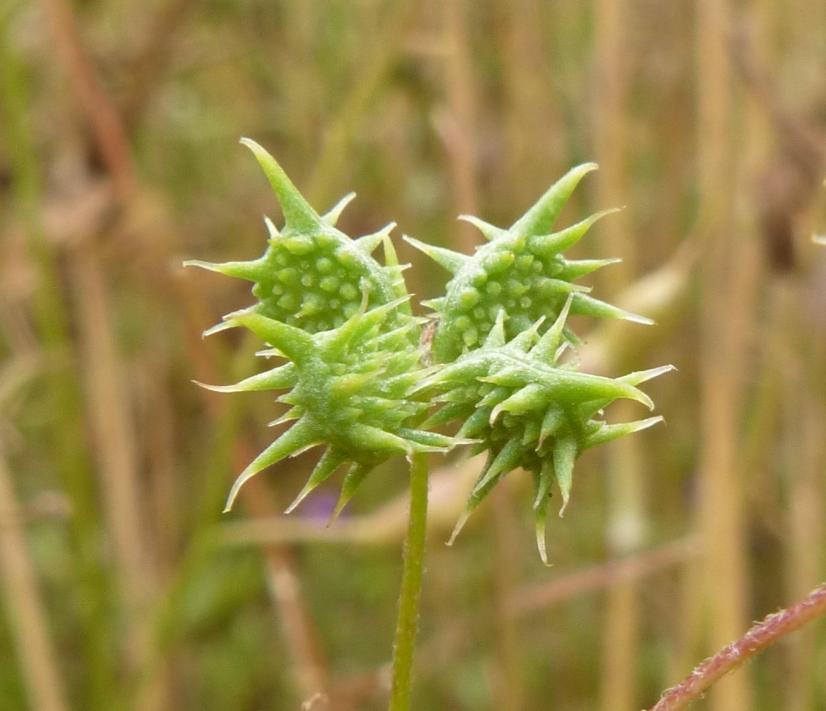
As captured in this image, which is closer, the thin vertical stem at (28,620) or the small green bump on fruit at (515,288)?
the small green bump on fruit at (515,288)

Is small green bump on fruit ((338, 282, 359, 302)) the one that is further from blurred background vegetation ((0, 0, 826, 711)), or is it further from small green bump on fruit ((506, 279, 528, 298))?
blurred background vegetation ((0, 0, 826, 711))

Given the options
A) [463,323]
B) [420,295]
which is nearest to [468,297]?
[463,323]

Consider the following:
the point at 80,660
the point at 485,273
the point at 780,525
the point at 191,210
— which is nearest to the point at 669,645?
the point at 780,525

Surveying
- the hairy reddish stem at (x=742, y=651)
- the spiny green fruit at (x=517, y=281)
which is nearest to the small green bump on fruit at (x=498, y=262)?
the spiny green fruit at (x=517, y=281)

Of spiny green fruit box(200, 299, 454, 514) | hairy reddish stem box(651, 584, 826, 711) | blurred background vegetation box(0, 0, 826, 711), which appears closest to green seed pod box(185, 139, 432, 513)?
spiny green fruit box(200, 299, 454, 514)

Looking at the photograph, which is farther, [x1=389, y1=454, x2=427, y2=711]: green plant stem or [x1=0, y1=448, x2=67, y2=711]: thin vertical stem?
[x1=0, y1=448, x2=67, y2=711]: thin vertical stem

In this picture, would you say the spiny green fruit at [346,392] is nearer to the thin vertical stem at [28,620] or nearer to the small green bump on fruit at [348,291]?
the small green bump on fruit at [348,291]

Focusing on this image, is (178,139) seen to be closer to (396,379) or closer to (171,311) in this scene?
(171,311)
